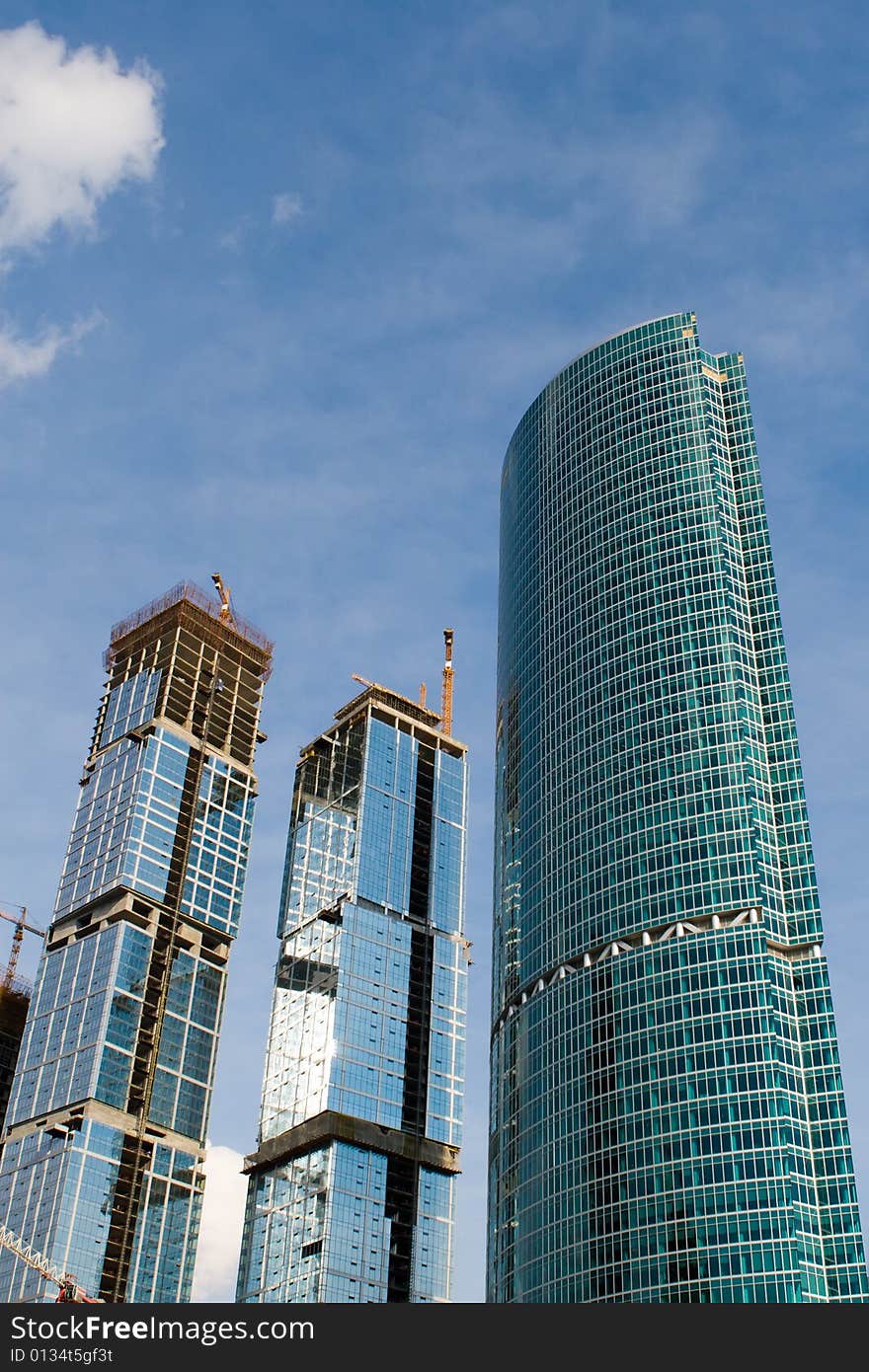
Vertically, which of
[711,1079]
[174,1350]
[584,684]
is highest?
[584,684]

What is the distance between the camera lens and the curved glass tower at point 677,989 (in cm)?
14650

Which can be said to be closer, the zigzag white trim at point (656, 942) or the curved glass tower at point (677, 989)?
the curved glass tower at point (677, 989)

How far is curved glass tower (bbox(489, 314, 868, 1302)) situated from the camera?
5768 inches

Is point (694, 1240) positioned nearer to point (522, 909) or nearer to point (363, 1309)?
point (522, 909)

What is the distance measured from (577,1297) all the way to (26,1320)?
11722 centimetres

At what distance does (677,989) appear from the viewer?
162875 millimetres

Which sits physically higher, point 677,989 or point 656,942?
point 656,942

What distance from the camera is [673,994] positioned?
16300 centimetres

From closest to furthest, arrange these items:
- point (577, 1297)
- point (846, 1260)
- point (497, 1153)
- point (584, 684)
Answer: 1. point (846, 1260)
2. point (577, 1297)
3. point (497, 1153)
4. point (584, 684)

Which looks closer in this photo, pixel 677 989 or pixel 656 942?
pixel 677 989

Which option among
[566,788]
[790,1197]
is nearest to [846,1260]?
[790,1197]

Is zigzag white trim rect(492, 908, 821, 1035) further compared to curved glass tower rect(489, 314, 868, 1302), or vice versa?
zigzag white trim rect(492, 908, 821, 1035)

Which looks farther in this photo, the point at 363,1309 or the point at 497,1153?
the point at 497,1153

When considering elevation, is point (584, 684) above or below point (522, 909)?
above
